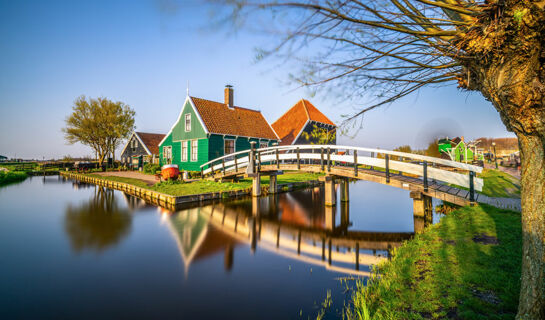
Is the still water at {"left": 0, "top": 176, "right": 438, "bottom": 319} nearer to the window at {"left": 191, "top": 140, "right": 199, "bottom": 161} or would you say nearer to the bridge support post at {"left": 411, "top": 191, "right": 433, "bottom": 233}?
the bridge support post at {"left": 411, "top": 191, "right": 433, "bottom": 233}

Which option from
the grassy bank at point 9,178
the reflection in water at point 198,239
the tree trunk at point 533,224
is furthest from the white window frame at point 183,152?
the tree trunk at point 533,224

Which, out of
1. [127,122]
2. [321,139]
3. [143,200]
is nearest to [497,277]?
[321,139]

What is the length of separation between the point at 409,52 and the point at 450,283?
3723 millimetres

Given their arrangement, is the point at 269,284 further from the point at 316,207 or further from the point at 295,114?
the point at 295,114

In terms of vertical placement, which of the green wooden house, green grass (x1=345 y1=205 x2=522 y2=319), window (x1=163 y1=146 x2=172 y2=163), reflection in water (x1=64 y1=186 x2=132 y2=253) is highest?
the green wooden house

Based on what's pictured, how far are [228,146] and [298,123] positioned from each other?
10773mm

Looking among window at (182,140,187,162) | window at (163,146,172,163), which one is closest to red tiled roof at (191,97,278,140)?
window at (182,140,187,162)

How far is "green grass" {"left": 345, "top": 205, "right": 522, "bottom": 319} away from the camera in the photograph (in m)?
3.62

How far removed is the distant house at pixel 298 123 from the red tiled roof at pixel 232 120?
9.82ft

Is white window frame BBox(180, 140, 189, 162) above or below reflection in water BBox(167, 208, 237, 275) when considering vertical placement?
above

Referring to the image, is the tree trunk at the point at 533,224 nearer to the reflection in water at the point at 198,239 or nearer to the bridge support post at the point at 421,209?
the reflection in water at the point at 198,239

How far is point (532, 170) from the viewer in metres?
2.58

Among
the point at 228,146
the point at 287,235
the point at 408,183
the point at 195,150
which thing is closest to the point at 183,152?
the point at 195,150

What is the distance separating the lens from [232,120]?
81.0 ft
